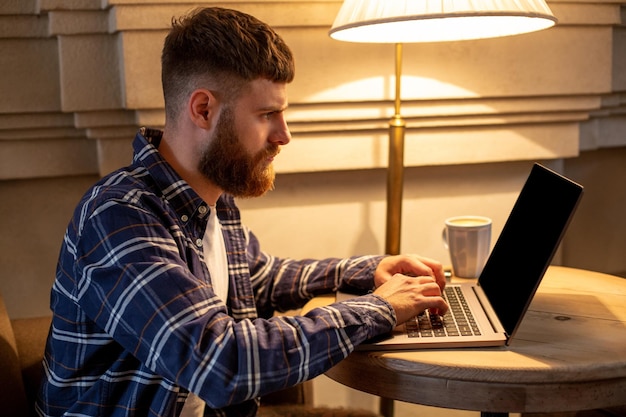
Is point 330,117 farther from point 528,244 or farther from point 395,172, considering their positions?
point 528,244

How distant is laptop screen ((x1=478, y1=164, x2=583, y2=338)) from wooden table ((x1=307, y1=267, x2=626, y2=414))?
7 cm

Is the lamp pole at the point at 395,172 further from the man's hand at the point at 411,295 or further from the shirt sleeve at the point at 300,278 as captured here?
the man's hand at the point at 411,295

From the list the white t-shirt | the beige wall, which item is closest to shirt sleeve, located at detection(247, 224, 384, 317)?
the white t-shirt

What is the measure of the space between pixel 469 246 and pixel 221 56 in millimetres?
677

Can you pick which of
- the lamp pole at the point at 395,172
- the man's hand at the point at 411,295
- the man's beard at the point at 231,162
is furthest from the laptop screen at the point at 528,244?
the man's beard at the point at 231,162

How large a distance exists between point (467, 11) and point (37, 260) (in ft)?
4.00

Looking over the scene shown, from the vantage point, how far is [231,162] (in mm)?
1395

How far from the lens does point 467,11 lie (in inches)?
55.9

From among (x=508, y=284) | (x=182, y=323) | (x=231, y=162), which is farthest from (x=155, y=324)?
(x=508, y=284)

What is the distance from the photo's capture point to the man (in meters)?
1.14

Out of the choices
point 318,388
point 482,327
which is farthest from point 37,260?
point 482,327

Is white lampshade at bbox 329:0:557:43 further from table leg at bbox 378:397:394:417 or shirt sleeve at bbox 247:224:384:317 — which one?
table leg at bbox 378:397:394:417

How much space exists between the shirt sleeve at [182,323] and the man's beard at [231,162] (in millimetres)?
183

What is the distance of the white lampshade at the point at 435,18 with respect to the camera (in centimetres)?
143
